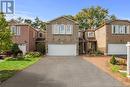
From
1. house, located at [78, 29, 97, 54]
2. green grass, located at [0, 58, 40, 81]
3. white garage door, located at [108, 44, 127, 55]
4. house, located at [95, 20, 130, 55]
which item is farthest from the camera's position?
house, located at [78, 29, 97, 54]

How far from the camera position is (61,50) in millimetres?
58531

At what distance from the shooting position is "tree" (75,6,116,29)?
89875 mm

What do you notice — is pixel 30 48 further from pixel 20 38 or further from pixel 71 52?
pixel 71 52

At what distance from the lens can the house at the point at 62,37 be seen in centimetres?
5834

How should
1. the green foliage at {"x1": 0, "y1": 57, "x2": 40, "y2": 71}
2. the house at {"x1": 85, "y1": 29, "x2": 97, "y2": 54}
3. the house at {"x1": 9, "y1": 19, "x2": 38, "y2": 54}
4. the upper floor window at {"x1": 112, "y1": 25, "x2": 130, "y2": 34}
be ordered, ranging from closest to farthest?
1. the green foliage at {"x1": 0, "y1": 57, "x2": 40, "y2": 71}
2. the house at {"x1": 9, "y1": 19, "x2": 38, "y2": 54}
3. the upper floor window at {"x1": 112, "y1": 25, "x2": 130, "y2": 34}
4. the house at {"x1": 85, "y1": 29, "x2": 97, "y2": 54}

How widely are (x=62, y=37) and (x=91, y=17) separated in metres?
33.5

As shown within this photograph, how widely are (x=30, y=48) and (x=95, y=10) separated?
36414 mm

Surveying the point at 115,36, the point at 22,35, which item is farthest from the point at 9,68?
the point at 115,36

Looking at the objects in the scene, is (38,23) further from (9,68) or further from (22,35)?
(9,68)

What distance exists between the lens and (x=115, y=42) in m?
59.3

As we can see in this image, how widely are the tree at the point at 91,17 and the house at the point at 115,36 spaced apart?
30.4 m

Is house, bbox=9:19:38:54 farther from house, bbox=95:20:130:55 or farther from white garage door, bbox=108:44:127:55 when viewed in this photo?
white garage door, bbox=108:44:127:55

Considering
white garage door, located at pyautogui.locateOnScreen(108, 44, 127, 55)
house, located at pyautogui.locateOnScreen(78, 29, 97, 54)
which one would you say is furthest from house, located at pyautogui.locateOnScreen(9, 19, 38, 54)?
white garage door, located at pyautogui.locateOnScreen(108, 44, 127, 55)

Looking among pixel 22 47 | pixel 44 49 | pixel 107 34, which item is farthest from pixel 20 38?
pixel 107 34
